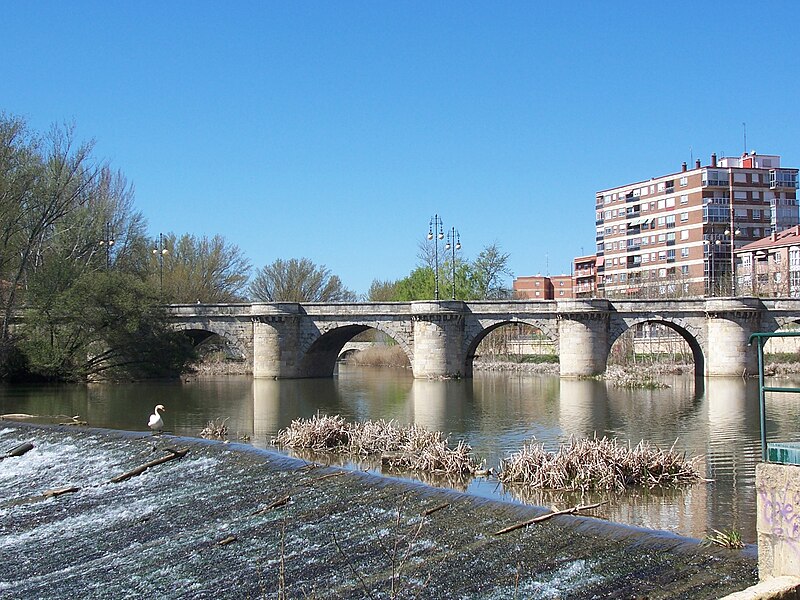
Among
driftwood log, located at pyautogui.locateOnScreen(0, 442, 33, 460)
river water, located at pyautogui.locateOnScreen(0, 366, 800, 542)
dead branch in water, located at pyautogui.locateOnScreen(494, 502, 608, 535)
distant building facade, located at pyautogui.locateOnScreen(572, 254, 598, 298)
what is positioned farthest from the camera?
distant building facade, located at pyautogui.locateOnScreen(572, 254, 598, 298)

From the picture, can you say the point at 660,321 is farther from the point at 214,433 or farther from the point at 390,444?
the point at 390,444

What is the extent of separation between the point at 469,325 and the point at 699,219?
32.1 metres

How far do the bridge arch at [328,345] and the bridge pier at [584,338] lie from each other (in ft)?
25.7

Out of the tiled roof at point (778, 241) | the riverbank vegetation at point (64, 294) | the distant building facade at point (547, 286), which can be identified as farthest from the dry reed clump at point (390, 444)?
the distant building facade at point (547, 286)

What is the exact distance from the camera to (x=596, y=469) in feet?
42.4

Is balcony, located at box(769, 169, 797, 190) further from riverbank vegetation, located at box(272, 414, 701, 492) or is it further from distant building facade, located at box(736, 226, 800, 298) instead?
riverbank vegetation, located at box(272, 414, 701, 492)

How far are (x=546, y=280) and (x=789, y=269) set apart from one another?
43.0 m

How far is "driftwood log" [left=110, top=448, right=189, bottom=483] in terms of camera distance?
48.2 feet

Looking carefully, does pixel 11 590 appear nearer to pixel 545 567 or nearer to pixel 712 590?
pixel 545 567

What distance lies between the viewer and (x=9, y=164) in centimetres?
3491

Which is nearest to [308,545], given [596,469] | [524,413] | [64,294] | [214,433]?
[596,469]

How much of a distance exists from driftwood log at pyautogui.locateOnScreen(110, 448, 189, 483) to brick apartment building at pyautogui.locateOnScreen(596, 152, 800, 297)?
173ft

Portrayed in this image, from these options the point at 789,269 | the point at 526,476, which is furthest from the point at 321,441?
the point at 789,269

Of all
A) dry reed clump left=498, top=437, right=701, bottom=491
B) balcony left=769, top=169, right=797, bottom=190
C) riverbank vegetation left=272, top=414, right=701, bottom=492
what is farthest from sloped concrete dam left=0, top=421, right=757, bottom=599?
balcony left=769, top=169, right=797, bottom=190
